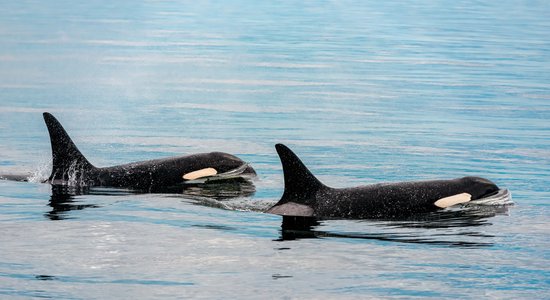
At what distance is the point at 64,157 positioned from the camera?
54.4 feet

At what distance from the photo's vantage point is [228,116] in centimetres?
2697

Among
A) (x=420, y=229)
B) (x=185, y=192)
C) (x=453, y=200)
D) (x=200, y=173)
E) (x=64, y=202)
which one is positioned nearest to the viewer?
(x=420, y=229)

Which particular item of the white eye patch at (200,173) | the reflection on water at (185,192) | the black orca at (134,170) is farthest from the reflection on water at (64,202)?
the white eye patch at (200,173)

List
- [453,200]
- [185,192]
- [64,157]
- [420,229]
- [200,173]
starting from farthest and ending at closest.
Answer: [64,157] → [200,173] → [185,192] → [453,200] → [420,229]

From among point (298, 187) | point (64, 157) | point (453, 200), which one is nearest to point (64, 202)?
point (64, 157)

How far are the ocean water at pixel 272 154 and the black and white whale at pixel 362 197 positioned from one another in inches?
8.1

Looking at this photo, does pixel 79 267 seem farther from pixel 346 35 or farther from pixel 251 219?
pixel 346 35

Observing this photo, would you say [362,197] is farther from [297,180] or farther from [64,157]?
[64,157]

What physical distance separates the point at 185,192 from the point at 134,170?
0.95m

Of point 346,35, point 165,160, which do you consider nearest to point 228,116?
point 165,160

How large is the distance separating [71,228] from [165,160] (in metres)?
3.35

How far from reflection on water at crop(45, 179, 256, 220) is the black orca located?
0.45 feet

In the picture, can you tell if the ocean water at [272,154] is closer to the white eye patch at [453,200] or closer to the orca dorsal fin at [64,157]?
the white eye patch at [453,200]

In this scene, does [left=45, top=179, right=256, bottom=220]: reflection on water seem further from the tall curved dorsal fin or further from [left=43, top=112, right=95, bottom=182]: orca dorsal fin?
the tall curved dorsal fin
